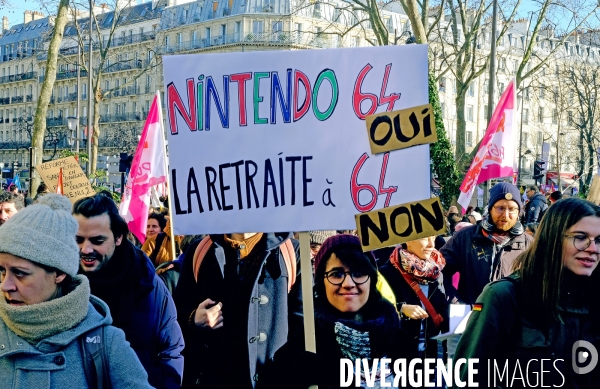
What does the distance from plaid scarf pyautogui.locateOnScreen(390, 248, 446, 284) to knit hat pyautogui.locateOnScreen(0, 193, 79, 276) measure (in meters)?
2.50

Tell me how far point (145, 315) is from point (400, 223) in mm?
1187

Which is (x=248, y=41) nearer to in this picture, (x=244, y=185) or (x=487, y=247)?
(x=487, y=247)

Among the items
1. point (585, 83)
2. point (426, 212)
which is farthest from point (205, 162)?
point (585, 83)

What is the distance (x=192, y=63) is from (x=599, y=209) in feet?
6.40

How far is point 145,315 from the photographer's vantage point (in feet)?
12.3

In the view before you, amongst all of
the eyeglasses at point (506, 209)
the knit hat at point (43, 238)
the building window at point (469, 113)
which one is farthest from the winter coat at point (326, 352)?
the building window at point (469, 113)

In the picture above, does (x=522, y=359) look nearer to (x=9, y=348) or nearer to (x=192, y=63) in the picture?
(x=9, y=348)

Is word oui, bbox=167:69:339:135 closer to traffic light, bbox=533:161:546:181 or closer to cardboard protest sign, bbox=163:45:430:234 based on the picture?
cardboard protest sign, bbox=163:45:430:234

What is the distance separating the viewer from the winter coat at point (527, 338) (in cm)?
304

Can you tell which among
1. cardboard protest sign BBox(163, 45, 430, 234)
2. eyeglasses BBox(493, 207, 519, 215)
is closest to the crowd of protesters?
cardboard protest sign BBox(163, 45, 430, 234)

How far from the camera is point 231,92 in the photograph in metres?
4.02

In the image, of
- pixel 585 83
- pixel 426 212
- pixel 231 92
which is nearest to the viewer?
pixel 426 212

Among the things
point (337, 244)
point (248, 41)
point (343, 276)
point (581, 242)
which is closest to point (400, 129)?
point (337, 244)

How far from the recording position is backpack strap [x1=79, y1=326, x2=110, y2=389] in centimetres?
256
